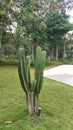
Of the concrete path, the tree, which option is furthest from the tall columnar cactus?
the tree

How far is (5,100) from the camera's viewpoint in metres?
4.77

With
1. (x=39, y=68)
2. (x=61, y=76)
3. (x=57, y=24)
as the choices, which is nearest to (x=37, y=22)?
(x=57, y=24)

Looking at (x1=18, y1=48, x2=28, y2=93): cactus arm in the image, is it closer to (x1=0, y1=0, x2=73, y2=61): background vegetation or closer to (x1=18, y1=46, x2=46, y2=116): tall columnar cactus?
(x1=18, y1=46, x2=46, y2=116): tall columnar cactus

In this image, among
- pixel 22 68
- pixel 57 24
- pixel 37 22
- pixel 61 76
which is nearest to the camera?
pixel 22 68

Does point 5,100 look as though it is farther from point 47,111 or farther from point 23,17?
point 23,17

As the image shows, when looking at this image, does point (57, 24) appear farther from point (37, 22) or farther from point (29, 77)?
point (29, 77)

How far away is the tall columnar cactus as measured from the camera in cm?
317

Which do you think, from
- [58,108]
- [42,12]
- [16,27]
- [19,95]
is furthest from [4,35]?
[58,108]

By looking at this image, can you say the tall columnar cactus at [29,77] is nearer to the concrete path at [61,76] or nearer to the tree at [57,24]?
the concrete path at [61,76]

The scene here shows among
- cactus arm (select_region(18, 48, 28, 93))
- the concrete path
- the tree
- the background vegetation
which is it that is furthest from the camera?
the tree

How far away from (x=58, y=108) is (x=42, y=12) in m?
13.6

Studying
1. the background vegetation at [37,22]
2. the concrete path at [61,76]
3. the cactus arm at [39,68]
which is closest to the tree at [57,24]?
the background vegetation at [37,22]

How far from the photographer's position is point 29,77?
3236 millimetres

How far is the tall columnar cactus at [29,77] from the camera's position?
10.4 ft
